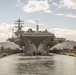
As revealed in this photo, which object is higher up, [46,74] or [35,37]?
[35,37]

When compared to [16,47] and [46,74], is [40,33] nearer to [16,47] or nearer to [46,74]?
[16,47]

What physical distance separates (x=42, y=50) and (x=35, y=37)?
7112 mm

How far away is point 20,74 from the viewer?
30391 mm

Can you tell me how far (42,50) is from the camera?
106438mm

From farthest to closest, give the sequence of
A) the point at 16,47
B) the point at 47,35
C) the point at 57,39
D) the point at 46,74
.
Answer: the point at 16,47, the point at 57,39, the point at 47,35, the point at 46,74

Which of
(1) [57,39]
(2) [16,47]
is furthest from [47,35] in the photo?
(2) [16,47]

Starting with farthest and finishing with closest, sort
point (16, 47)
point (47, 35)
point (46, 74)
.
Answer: point (16, 47), point (47, 35), point (46, 74)

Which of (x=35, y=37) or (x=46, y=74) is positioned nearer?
Result: (x=46, y=74)

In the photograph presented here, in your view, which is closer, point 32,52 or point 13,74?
point 13,74

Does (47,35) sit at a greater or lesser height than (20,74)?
greater

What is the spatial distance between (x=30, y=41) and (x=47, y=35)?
288 inches

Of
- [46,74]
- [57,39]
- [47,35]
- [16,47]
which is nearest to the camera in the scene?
[46,74]

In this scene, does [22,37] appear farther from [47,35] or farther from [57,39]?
[57,39]

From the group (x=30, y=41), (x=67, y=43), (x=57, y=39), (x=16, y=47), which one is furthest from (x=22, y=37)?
(x=67, y=43)
